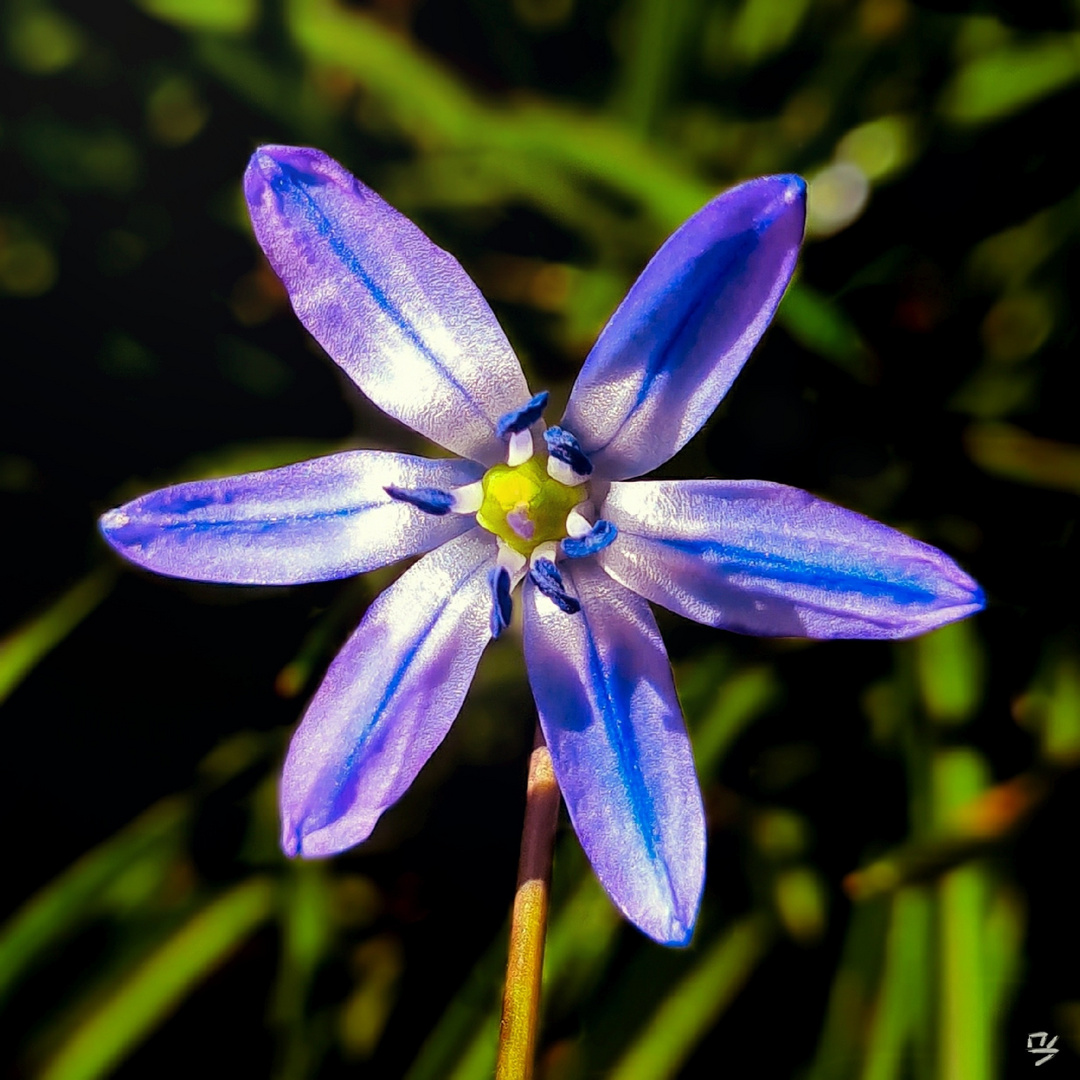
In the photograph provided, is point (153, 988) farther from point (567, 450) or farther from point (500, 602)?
point (567, 450)

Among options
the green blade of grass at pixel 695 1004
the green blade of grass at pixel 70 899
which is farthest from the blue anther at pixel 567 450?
the green blade of grass at pixel 70 899

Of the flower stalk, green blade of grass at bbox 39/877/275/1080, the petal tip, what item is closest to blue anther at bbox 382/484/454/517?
the flower stalk

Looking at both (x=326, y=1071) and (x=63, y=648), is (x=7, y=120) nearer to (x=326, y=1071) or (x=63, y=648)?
(x=63, y=648)

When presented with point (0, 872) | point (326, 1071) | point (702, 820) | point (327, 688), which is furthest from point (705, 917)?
point (0, 872)

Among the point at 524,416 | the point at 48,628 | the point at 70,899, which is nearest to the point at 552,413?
the point at 524,416

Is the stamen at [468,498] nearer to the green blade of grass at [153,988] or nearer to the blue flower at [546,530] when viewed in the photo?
the blue flower at [546,530]

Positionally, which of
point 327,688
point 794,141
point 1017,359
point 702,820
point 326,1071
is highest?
point 794,141
